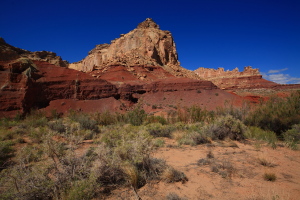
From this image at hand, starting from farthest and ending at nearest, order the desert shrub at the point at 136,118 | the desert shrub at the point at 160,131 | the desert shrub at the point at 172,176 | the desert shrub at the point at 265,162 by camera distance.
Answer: the desert shrub at the point at 136,118
the desert shrub at the point at 160,131
the desert shrub at the point at 265,162
the desert shrub at the point at 172,176

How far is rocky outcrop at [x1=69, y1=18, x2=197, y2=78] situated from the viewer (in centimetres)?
3641

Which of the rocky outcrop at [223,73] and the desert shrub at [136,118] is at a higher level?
the rocky outcrop at [223,73]

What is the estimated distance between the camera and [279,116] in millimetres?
9203

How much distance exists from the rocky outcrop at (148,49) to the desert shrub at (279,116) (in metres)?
27.2

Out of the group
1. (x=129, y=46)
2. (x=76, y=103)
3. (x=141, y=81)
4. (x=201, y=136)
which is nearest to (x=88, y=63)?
(x=129, y=46)

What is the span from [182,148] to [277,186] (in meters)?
3.20

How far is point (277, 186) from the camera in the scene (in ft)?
11.0

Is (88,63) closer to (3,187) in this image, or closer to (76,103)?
(76,103)

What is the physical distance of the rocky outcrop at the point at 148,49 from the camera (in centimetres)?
3641

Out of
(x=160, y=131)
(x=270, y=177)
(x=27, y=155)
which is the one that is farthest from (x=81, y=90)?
(x=270, y=177)

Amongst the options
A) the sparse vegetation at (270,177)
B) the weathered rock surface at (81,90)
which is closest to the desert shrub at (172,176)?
the sparse vegetation at (270,177)

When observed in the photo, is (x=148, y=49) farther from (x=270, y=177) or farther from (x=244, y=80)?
(x=244, y=80)

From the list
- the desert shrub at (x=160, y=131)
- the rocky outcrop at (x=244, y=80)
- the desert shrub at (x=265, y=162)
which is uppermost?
the rocky outcrop at (x=244, y=80)

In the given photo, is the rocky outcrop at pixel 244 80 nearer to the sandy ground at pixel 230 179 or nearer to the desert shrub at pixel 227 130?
the desert shrub at pixel 227 130
